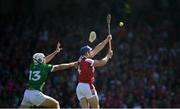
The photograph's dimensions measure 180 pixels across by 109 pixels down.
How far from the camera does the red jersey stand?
57.9ft

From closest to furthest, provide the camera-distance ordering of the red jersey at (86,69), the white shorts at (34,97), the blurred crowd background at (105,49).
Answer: the white shorts at (34,97), the red jersey at (86,69), the blurred crowd background at (105,49)

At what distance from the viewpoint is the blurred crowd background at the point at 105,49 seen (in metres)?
25.9

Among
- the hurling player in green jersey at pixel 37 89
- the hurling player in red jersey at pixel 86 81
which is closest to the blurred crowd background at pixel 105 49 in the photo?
the hurling player in red jersey at pixel 86 81

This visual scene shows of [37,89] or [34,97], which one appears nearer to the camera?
[34,97]

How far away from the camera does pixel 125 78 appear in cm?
2642

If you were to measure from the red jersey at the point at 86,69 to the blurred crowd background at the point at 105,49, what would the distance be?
7596mm

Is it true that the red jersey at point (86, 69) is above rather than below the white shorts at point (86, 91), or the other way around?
above

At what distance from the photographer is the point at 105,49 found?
27.9 m

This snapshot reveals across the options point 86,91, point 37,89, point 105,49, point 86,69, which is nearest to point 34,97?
point 37,89

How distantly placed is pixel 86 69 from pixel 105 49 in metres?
10.3

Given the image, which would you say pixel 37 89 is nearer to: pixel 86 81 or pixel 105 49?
pixel 86 81

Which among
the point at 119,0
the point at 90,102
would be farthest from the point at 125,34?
the point at 90,102

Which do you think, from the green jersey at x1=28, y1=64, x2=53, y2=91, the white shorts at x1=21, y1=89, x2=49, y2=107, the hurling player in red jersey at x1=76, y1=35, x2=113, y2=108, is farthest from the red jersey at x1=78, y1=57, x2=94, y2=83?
the white shorts at x1=21, y1=89, x2=49, y2=107

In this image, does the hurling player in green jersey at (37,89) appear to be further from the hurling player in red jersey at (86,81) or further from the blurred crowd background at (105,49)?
the blurred crowd background at (105,49)
